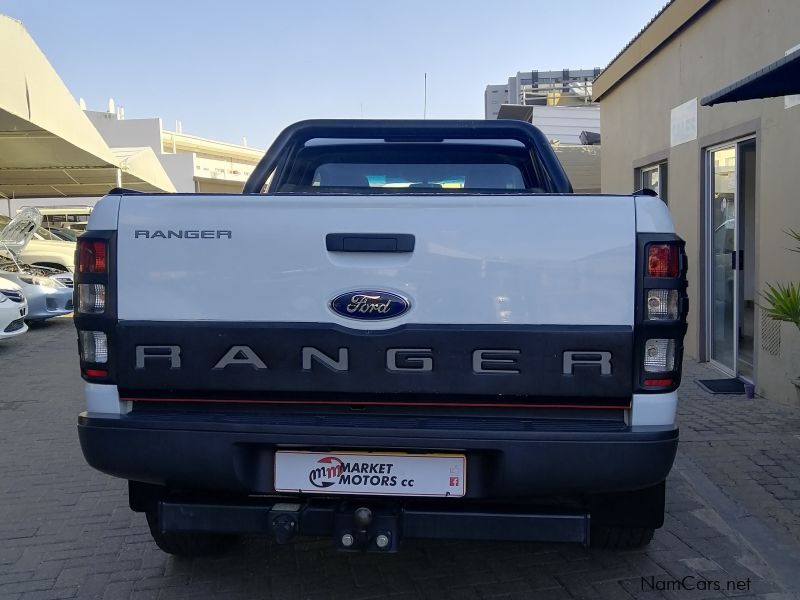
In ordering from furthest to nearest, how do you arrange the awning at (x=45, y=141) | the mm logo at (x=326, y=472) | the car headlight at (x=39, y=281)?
the car headlight at (x=39, y=281) < the awning at (x=45, y=141) < the mm logo at (x=326, y=472)

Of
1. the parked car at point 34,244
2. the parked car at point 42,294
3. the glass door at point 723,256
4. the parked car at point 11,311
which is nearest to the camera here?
the glass door at point 723,256

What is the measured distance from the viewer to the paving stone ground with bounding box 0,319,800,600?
136 inches

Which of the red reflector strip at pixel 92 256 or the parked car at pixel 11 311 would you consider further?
the parked car at pixel 11 311

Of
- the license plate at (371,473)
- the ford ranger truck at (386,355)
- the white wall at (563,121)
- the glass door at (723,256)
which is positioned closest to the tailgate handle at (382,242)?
the ford ranger truck at (386,355)

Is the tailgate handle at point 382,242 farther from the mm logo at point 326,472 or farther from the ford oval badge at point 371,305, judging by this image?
the mm logo at point 326,472

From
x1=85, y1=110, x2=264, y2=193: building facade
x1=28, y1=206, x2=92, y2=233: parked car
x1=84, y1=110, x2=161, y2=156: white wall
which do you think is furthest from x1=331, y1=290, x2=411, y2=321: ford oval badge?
x1=84, y1=110, x2=161, y2=156: white wall

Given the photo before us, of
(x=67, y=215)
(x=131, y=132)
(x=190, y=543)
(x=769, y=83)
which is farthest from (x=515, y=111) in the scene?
(x=131, y=132)

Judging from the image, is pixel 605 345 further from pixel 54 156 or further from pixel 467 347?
pixel 54 156

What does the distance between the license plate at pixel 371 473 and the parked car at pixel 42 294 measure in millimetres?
10151

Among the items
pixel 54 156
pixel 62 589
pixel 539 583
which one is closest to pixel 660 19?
pixel 539 583

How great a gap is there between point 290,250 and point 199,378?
555mm

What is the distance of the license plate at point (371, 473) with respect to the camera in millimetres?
2756

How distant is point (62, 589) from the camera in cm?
348

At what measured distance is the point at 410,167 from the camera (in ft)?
15.9
